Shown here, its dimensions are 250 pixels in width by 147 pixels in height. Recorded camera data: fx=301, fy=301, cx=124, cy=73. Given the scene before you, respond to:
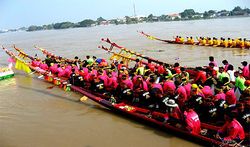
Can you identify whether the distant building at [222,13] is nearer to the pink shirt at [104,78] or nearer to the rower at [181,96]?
the pink shirt at [104,78]

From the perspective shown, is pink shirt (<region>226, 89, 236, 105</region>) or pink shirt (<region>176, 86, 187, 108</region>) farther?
pink shirt (<region>176, 86, 187, 108</region>)

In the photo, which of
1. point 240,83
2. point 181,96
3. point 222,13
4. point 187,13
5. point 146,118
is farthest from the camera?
point 187,13

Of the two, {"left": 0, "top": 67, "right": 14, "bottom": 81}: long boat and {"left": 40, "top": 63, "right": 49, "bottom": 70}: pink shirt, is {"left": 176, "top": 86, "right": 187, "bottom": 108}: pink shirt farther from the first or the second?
{"left": 0, "top": 67, "right": 14, "bottom": 81}: long boat

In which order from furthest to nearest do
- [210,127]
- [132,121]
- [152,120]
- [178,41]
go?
1. [178,41]
2. [132,121]
3. [152,120]
4. [210,127]

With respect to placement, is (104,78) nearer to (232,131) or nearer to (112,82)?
(112,82)

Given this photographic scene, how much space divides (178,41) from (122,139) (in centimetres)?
1759

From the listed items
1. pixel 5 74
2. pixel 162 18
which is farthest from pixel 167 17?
pixel 5 74

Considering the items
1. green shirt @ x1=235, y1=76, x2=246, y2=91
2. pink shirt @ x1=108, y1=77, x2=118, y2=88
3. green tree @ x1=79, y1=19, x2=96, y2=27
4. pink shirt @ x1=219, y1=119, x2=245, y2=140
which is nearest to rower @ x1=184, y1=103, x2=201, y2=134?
pink shirt @ x1=219, y1=119, x2=245, y2=140

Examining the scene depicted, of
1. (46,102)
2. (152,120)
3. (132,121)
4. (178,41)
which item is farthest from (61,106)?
(178,41)

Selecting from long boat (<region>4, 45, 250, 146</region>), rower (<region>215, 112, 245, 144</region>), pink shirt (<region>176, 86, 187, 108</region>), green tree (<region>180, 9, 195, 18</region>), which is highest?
green tree (<region>180, 9, 195, 18</region>)

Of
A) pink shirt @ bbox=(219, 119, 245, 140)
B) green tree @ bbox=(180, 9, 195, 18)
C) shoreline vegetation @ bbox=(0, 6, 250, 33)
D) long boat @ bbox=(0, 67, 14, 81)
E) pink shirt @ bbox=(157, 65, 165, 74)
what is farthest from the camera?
green tree @ bbox=(180, 9, 195, 18)

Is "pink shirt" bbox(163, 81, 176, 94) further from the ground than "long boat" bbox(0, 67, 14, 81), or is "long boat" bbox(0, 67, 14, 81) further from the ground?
"pink shirt" bbox(163, 81, 176, 94)

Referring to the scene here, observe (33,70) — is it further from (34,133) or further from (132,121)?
(132,121)

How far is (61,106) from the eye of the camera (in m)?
10.4
